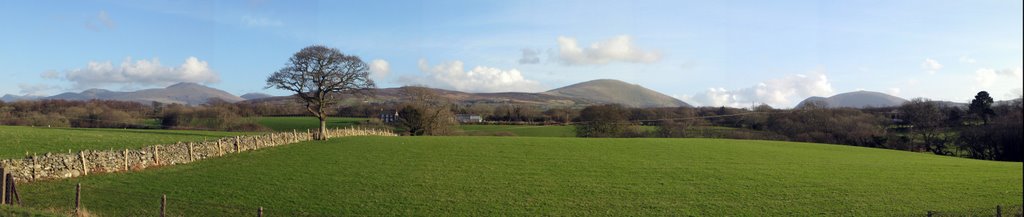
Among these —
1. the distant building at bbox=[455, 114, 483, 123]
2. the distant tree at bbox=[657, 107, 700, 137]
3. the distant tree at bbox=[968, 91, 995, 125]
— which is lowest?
the distant tree at bbox=[657, 107, 700, 137]

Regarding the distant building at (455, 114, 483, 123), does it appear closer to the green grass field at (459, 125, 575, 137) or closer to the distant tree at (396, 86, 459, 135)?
the green grass field at (459, 125, 575, 137)

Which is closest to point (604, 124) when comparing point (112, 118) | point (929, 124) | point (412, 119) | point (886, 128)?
point (412, 119)

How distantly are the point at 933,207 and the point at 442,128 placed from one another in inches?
2296

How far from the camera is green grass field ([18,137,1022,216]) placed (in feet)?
64.0

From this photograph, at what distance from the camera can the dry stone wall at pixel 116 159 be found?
22844 mm

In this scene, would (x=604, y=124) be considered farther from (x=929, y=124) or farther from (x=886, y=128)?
(x=929, y=124)

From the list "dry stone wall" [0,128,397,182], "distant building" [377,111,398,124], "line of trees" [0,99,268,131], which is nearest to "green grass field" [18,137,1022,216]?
"dry stone wall" [0,128,397,182]

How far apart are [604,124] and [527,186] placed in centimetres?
5375

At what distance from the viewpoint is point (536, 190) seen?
77.5ft

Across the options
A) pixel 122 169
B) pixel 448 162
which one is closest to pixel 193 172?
pixel 122 169

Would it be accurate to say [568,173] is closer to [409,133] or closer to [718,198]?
[718,198]

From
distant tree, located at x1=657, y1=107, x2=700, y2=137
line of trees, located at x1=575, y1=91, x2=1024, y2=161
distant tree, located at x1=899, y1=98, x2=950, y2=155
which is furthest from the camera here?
distant tree, located at x1=657, y1=107, x2=700, y2=137

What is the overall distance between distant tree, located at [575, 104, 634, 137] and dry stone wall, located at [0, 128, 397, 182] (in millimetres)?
47364

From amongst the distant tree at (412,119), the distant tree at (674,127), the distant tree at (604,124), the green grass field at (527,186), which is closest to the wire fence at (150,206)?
the green grass field at (527,186)
